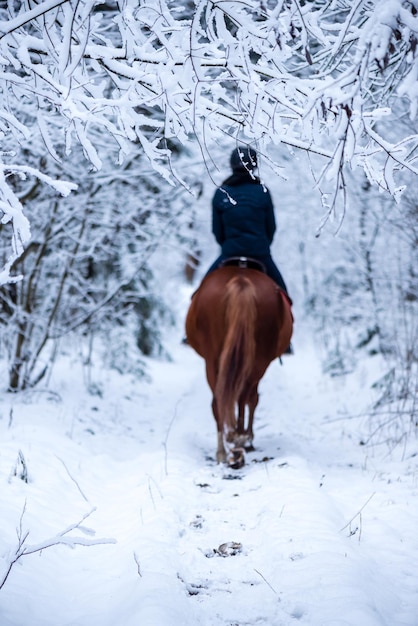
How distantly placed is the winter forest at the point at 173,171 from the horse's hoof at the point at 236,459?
111 centimetres

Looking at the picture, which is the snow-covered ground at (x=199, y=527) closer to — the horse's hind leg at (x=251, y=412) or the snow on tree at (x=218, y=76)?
the horse's hind leg at (x=251, y=412)

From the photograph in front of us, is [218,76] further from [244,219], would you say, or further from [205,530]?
[244,219]

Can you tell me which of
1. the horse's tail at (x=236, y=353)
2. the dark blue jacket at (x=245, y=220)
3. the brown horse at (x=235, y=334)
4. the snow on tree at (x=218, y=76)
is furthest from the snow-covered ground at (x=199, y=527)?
the dark blue jacket at (x=245, y=220)

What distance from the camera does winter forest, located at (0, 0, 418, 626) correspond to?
1.51 meters

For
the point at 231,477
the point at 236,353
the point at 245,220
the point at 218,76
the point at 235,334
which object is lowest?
the point at 231,477

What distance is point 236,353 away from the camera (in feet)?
12.5

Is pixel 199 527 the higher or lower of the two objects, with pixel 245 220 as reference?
lower

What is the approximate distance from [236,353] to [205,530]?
4.95ft

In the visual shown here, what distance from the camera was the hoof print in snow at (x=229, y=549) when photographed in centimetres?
230

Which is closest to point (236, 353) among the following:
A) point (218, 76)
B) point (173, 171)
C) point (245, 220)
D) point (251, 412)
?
point (251, 412)

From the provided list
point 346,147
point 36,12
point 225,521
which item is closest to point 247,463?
point 225,521

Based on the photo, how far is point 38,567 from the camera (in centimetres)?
200

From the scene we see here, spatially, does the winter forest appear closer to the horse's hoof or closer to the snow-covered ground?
the snow-covered ground

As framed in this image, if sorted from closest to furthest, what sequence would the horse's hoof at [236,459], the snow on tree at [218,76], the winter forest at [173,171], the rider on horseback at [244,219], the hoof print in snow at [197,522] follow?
1. the snow on tree at [218,76]
2. the winter forest at [173,171]
3. the hoof print in snow at [197,522]
4. the horse's hoof at [236,459]
5. the rider on horseback at [244,219]
